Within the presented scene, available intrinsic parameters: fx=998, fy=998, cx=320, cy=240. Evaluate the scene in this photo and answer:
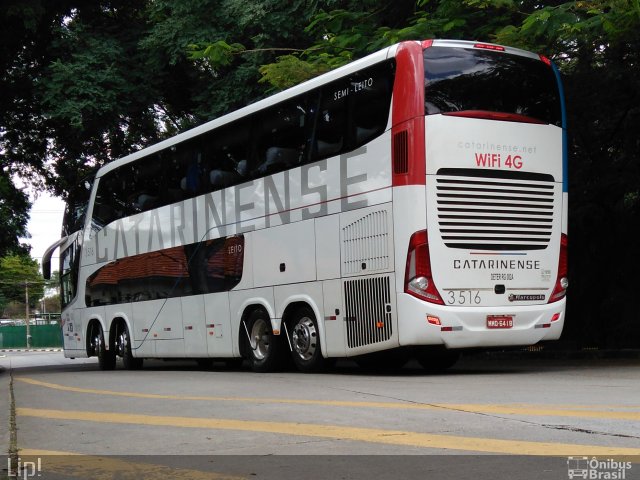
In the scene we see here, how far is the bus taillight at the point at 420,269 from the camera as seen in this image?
1291cm

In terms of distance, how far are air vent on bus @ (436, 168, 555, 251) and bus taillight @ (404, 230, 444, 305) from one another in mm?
342

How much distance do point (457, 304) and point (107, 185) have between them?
11.2 metres

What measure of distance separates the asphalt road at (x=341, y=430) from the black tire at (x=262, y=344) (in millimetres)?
3511

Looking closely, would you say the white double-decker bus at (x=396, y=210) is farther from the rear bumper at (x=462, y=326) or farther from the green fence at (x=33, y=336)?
the green fence at (x=33, y=336)

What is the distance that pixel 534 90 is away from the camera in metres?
14.0

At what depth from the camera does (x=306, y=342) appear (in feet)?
49.5

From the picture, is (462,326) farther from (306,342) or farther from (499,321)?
(306,342)

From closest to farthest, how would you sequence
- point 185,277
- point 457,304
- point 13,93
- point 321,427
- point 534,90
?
point 321,427
point 457,304
point 534,90
point 185,277
point 13,93

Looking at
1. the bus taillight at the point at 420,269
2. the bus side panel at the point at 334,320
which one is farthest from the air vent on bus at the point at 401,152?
the bus side panel at the point at 334,320

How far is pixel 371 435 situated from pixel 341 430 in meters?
0.37

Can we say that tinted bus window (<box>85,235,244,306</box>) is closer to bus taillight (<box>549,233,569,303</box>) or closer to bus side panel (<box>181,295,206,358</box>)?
bus side panel (<box>181,295,206,358</box>)

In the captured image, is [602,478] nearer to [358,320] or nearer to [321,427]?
[321,427]

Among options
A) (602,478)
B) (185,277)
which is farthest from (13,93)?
(602,478)

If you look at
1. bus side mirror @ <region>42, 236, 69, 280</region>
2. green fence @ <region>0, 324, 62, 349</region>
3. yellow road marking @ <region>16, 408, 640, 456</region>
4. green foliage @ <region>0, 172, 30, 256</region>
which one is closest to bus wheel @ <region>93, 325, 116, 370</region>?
bus side mirror @ <region>42, 236, 69, 280</region>
